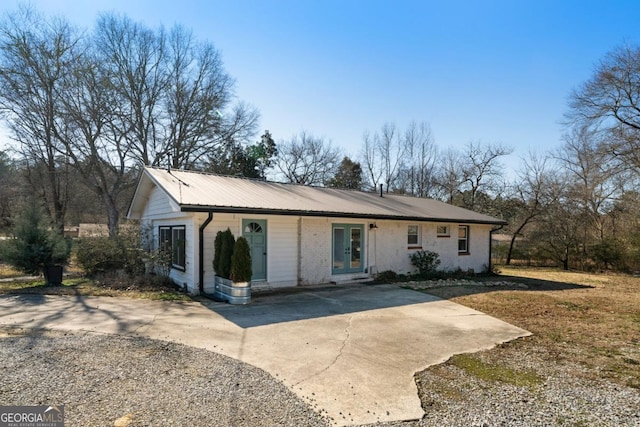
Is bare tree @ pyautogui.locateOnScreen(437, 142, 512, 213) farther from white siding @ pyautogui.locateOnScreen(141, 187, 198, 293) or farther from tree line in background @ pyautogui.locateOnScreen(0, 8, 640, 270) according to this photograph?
white siding @ pyautogui.locateOnScreen(141, 187, 198, 293)

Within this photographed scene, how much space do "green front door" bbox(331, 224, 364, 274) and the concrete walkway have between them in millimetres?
2254

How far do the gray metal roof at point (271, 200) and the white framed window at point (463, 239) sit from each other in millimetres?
521

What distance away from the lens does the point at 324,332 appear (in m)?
6.23

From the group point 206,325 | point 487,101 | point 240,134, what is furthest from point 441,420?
point 240,134

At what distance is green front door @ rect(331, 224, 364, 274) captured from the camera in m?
11.8

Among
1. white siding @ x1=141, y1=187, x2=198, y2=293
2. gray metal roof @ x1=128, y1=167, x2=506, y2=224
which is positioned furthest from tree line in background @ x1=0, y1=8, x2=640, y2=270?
white siding @ x1=141, y1=187, x2=198, y2=293

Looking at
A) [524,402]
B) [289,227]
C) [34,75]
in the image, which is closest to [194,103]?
[34,75]

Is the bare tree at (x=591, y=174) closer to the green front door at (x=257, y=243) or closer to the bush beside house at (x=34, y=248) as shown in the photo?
the green front door at (x=257, y=243)

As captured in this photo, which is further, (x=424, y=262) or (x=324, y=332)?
(x=424, y=262)

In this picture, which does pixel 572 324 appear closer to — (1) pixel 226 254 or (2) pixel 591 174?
(1) pixel 226 254

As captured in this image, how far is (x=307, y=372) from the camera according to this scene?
4.42 meters

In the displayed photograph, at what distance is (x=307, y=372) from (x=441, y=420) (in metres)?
1.67

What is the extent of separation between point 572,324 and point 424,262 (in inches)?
261

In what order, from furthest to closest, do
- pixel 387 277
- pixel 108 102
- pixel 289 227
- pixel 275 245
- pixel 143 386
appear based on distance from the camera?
pixel 108 102 → pixel 387 277 → pixel 289 227 → pixel 275 245 → pixel 143 386
